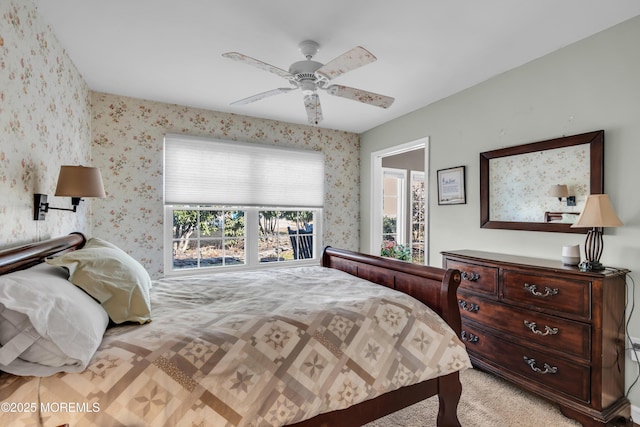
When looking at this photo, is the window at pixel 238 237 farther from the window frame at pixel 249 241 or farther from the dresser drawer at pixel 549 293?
the dresser drawer at pixel 549 293

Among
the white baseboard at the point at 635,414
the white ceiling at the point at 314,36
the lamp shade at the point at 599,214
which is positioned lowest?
the white baseboard at the point at 635,414

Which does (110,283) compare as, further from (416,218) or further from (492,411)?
(416,218)

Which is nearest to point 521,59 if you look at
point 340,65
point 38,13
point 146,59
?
point 340,65

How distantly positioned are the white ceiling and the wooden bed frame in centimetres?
145

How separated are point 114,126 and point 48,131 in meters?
1.27

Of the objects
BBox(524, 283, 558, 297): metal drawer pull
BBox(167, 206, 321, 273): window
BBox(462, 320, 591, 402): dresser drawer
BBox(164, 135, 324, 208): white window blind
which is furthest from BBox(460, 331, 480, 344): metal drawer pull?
BBox(164, 135, 324, 208): white window blind

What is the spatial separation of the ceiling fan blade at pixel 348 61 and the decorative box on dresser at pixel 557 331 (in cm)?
173

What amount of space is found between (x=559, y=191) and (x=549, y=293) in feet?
2.59

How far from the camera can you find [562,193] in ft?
7.54

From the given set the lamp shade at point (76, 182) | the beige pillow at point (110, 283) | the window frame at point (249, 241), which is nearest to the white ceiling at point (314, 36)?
the lamp shade at point (76, 182)

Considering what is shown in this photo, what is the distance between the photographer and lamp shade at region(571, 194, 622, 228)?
6.02 ft

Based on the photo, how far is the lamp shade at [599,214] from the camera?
1.84m

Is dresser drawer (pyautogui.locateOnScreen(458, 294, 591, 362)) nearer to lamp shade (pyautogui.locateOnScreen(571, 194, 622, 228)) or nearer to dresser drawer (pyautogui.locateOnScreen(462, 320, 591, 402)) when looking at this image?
dresser drawer (pyautogui.locateOnScreen(462, 320, 591, 402))

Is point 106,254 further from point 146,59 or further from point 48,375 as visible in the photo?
point 146,59
